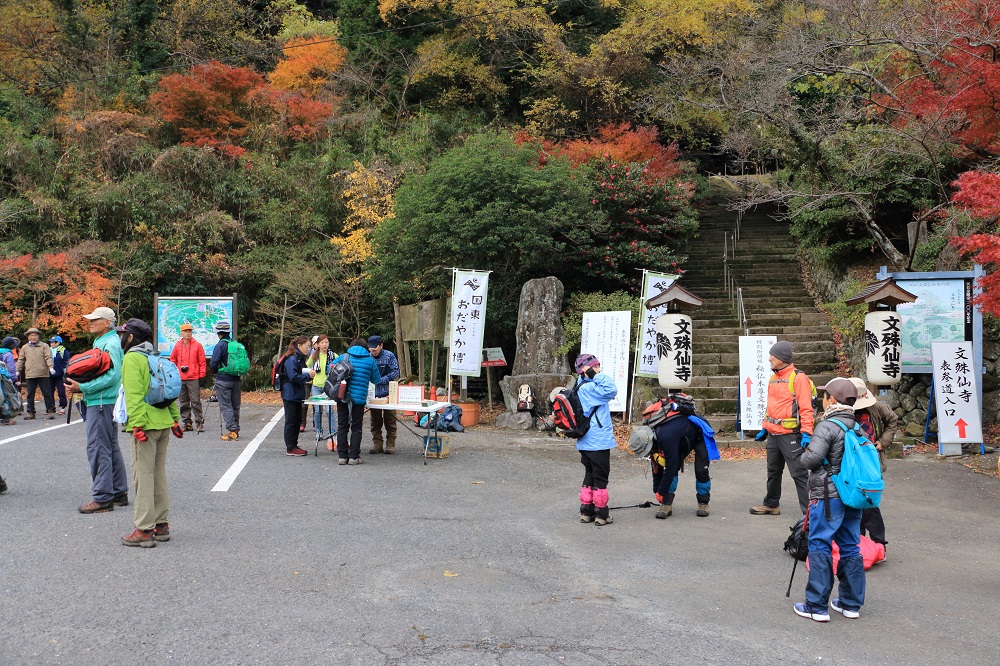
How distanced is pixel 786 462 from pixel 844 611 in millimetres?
2810

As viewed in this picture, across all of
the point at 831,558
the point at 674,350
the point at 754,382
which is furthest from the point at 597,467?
the point at 754,382

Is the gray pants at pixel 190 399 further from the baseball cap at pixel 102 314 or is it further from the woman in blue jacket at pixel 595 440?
the woman in blue jacket at pixel 595 440

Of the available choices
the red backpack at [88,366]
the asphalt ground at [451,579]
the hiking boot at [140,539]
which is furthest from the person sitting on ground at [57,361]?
the hiking boot at [140,539]

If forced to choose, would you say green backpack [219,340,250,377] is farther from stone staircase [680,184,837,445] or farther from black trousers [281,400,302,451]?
stone staircase [680,184,837,445]

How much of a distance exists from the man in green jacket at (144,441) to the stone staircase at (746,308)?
9.12 m

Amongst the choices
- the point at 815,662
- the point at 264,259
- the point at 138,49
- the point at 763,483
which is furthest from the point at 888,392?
the point at 138,49

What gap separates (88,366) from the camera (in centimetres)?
664

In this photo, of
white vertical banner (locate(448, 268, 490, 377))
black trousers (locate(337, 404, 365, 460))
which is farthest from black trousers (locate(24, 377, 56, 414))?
white vertical banner (locate(448, 268, 490, 377))

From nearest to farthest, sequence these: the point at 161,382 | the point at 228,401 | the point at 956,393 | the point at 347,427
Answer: the point at 161,382 → the point at 347,427 → the point at 956,393 → the point at 228,401

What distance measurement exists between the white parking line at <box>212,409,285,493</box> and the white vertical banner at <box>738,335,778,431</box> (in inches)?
307

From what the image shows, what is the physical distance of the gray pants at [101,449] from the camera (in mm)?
6879

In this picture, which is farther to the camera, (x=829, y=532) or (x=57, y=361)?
(x=57, y=361)

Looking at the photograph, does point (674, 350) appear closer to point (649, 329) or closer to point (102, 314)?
point (649, 329)

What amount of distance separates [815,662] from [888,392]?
9.75m
